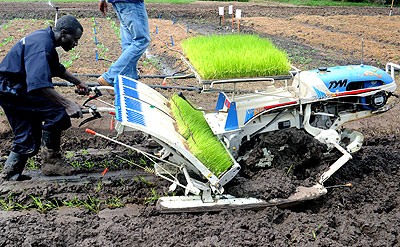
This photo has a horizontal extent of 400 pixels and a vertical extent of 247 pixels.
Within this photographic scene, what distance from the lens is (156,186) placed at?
4383 mm

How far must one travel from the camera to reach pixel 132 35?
18.2 feet

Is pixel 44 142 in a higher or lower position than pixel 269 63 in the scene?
lower

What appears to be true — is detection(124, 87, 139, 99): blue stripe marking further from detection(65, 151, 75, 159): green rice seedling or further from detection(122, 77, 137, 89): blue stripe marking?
detection(65, 151, 75, 159): green rice seedling

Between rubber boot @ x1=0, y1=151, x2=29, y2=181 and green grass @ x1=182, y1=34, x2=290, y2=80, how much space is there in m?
2.10

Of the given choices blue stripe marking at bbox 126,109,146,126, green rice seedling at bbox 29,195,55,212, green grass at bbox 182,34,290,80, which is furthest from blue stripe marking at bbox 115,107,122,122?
green rice seedling at bbox 29,195,55,212

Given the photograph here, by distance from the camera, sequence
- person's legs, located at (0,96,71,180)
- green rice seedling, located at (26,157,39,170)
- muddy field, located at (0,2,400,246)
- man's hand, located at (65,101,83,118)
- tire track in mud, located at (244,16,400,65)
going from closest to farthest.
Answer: muddy field, located at (0,2,400,246) < man's hand, located at (65,101,83,118) < person's legs, located at (0,96,71,180) < green rice seedling, located at (26,157,39,170) < tire track in mud, located at (244,16,400,65)

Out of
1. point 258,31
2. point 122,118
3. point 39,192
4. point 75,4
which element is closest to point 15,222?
point 39,192

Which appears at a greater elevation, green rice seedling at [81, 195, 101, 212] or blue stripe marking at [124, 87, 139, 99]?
blue stripe marking at [124, 87, 139, 99]

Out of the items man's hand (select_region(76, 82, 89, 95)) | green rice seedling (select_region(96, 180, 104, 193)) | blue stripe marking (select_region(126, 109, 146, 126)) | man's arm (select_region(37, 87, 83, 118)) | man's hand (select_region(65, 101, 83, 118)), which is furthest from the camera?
man's hand (select_region(76, 82, 89, 95))

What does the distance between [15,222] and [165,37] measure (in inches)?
404

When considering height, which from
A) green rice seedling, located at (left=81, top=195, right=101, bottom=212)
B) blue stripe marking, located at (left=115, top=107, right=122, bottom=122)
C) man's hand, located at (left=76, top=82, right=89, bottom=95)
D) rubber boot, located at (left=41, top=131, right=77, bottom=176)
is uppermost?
blue stripe marking, located at (left=115, top=107, right=122, bottom=122)

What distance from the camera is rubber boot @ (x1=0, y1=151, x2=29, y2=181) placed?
4391mm

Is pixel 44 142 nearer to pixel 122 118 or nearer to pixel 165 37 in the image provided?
pixel 122 118

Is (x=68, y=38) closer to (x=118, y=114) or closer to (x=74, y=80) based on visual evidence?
(x=74, y=80)
